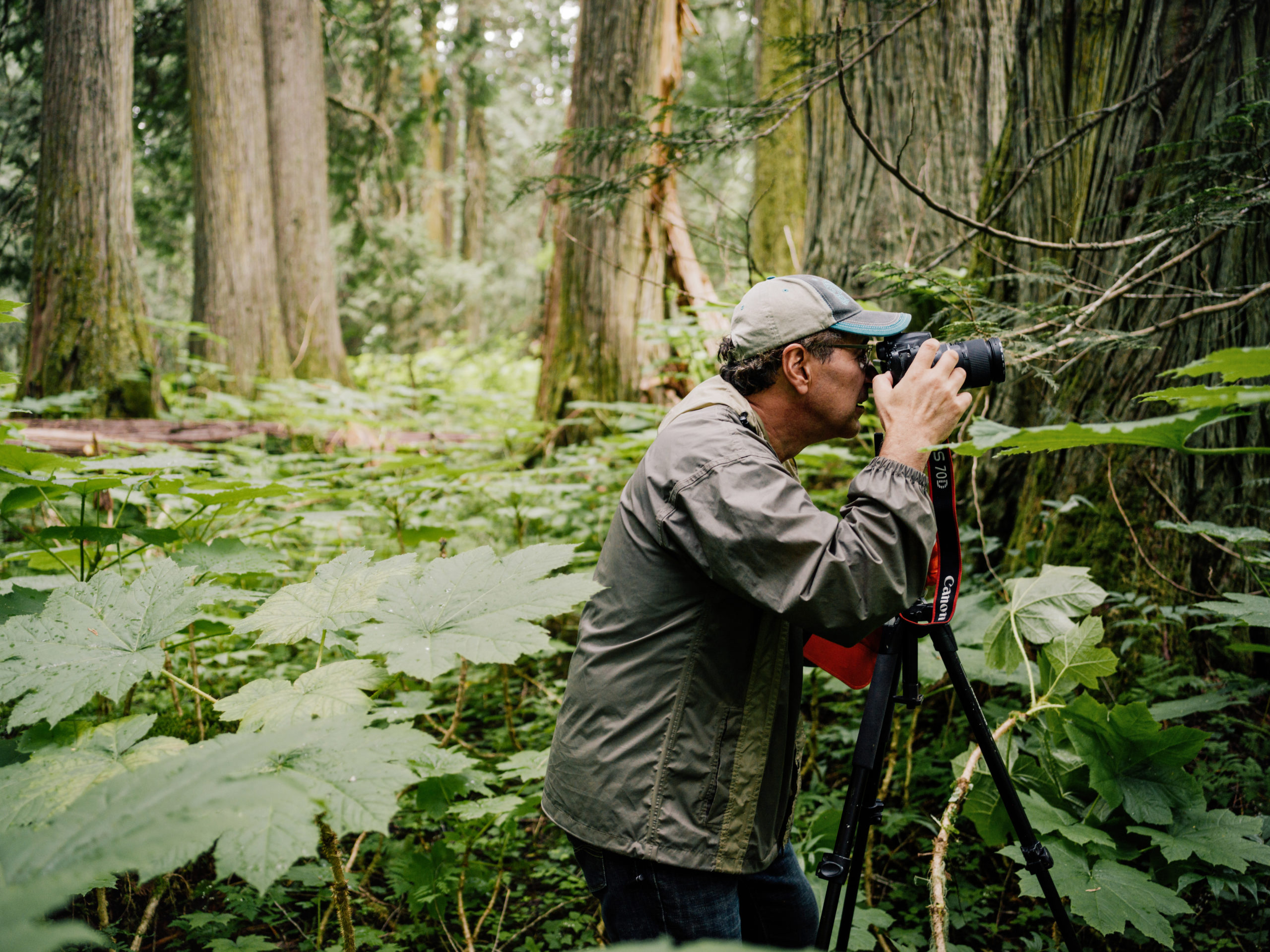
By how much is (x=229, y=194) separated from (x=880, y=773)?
30.4 feet

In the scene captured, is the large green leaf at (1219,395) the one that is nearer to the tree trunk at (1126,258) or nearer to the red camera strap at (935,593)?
the red camera strap at (935,593)

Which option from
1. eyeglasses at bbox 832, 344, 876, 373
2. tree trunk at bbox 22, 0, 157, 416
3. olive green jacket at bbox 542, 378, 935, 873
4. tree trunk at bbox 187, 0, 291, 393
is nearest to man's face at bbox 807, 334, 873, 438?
eyeglasses at bbox 832, 344, 876, 373

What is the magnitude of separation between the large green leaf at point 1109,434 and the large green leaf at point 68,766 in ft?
5.12

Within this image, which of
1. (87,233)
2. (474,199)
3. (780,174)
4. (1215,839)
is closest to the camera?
(1215,839)

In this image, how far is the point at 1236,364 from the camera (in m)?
1.08

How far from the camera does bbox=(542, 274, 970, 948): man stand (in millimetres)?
1466

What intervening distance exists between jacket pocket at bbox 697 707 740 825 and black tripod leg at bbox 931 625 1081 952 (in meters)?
0.52

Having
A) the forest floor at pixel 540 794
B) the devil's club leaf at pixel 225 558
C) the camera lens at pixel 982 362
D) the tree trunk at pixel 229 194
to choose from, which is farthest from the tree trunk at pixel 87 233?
the camera lens at pixel 982 362

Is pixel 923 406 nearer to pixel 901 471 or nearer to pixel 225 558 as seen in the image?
pixel 901 471

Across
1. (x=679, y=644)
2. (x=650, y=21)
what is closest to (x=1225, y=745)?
(x=679, y=644)

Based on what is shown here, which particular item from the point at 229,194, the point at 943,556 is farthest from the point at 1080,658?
the point at 229,194

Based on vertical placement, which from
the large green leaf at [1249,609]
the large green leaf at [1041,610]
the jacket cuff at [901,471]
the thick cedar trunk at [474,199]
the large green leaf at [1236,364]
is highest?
the thick cedar trunk at [474,199]

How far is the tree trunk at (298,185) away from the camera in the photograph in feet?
31.2

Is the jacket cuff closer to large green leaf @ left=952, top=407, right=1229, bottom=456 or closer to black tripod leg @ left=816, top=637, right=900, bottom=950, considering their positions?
large green leaf @ left=952, top=407, right=1229, bottom=456
